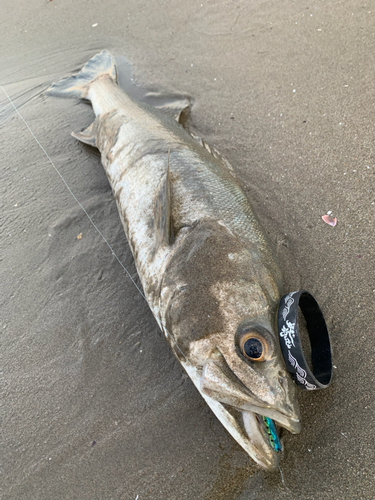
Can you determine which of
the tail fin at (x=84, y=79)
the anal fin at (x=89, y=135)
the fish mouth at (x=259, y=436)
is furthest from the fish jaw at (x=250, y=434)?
the tail fin at (x=84, y=79)

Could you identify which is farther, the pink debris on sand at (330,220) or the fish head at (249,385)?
the pink debris on sand at (330,220)

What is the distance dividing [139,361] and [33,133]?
12.4ft

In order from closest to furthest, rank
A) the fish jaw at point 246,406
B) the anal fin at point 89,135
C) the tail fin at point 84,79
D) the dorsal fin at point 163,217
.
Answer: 1. the fish jaw at point 246,406
2. the dorsal fin at point 163,217
3. the anal fin at point 89,135
4. the tail fin at point 84,79

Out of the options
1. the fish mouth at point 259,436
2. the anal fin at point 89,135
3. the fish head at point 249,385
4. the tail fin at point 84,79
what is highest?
the tail fin at point 84,79

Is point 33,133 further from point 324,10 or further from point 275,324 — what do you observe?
point 324,10

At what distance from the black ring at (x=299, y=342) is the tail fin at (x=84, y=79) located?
4.40 m

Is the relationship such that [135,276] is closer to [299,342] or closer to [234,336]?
[234,336]

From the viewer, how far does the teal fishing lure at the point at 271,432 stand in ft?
5.99

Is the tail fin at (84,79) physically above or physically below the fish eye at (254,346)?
above

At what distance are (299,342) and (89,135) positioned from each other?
11.9 feet

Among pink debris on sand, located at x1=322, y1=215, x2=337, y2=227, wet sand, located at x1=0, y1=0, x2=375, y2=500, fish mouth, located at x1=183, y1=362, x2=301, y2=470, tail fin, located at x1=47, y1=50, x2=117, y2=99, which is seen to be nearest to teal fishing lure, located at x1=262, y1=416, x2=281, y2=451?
fish mouth, located at x1=183, y1=362, x2=301, y2=470

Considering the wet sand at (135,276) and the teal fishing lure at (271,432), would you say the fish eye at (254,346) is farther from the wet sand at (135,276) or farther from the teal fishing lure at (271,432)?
the wet sand at (135,276)

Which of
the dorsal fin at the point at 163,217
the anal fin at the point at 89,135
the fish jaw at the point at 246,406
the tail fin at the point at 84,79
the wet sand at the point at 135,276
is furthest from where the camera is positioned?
the tail fin at the point at 84,79

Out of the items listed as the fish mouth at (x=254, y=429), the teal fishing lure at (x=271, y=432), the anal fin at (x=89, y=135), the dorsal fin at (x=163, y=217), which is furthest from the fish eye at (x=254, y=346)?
the anal fin at (x=89, y=135)
